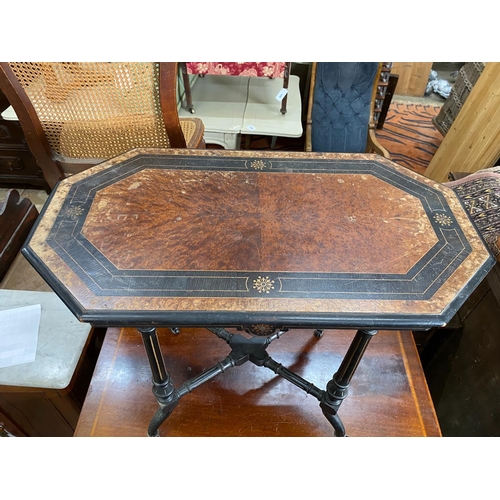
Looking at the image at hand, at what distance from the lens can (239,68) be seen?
2.49 m

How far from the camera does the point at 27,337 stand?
62.4 inches

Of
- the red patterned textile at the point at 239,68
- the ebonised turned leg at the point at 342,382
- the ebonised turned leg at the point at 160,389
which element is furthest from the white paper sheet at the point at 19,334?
the red patterned textile at the point at 239,68

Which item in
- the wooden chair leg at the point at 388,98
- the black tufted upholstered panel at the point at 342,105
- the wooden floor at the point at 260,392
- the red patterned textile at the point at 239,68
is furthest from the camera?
the wooden chair leg at the point at 388,98

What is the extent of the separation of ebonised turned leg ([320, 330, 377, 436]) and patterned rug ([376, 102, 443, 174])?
2.29m

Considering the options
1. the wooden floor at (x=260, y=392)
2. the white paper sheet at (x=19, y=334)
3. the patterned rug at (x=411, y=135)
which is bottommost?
the wooden floor at (x=260, y=392)

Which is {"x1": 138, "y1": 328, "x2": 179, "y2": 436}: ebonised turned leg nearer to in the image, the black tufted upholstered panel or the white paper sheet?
the white paper sheet

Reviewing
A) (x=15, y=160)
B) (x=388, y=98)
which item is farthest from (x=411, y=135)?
(x=15, y=160)

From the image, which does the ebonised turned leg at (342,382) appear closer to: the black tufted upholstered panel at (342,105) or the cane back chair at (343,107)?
the cane back chair at (343,107)

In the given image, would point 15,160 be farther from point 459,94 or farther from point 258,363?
point 459,94

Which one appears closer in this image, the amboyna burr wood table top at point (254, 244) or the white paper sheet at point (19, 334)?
the amboyna burr wood table top at point (254, 244)

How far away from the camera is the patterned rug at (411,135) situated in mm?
3196

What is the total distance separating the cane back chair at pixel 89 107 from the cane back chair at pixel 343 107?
1.10 m

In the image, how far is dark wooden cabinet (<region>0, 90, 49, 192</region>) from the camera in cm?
253
